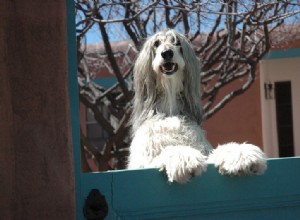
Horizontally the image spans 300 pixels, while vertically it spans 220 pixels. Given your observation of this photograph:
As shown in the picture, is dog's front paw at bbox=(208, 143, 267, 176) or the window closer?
dog's front paw at bbox=(208, 143, 267, 176)

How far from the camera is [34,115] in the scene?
2.43 m

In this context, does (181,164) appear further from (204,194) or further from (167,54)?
(167,54)

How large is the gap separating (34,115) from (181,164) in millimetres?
809

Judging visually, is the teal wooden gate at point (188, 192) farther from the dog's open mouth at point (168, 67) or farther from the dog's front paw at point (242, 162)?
the dog's open mouth at point (168, 67)

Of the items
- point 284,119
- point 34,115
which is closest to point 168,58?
point 34,115

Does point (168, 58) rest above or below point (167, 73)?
above

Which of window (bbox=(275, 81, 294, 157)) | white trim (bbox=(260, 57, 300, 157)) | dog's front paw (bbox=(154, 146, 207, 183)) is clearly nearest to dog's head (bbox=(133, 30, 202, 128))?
dog's front paw (bbox=(154, 146, 207, 183))

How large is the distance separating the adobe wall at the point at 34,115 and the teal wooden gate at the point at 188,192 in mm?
159

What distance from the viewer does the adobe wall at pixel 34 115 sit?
240 cm

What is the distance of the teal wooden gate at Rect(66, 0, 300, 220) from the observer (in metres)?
2.66

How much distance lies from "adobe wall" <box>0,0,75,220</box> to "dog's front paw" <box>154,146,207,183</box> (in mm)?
535

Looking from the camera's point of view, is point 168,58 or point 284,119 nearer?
point 168,58

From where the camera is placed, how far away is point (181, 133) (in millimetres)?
3580

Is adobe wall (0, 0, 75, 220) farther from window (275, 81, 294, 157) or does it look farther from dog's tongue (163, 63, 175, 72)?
window (275, 81, 294, 157)
